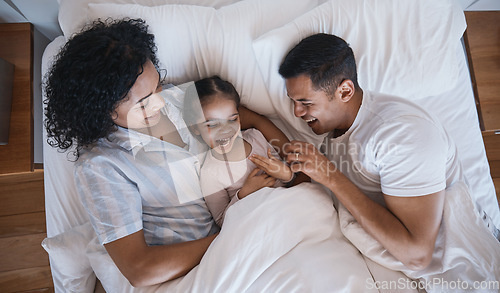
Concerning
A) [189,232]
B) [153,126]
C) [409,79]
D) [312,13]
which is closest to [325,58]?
[312,13]

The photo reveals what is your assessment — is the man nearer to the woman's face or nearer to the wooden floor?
the woman's face

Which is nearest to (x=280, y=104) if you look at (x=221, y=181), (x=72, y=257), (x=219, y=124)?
(x=219, y=124)

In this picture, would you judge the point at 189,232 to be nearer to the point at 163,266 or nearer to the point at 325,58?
the point at 163,266

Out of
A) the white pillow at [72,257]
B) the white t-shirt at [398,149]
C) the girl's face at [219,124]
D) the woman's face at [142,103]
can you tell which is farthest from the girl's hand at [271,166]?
the white pillow at [72,257]

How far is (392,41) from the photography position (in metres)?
1.10

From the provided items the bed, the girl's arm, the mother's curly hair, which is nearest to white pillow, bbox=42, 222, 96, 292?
the bed

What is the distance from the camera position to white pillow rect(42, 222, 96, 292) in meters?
0.94

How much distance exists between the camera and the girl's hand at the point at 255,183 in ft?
3.22

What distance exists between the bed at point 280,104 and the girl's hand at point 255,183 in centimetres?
6

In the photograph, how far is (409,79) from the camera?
Result: 112 centimetres

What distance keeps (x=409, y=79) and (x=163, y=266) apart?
1059mm

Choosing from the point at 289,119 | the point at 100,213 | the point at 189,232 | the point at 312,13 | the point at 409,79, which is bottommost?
the point at 189,232

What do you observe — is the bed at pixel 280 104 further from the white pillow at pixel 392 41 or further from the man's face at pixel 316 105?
the man's face at pixel 316 105

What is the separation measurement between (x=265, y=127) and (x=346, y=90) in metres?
0.33
